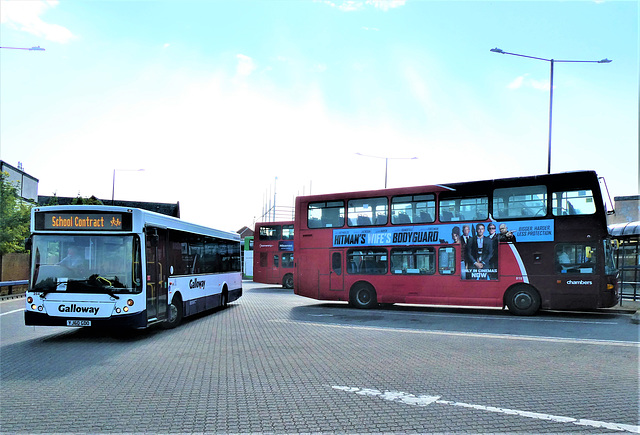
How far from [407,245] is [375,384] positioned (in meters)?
11.5

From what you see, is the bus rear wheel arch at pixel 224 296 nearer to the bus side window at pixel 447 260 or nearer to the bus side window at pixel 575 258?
the bus side window at pixel 447 260

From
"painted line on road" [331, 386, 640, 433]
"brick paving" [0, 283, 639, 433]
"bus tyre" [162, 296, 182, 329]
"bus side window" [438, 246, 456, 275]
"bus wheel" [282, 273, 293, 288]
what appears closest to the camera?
Result: "painted line on road" [331, 386, 640, 433]

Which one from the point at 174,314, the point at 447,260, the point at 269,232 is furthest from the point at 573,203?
the point at 269,232

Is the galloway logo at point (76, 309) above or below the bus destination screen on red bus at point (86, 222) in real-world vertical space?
below

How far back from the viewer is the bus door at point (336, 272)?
65.2ft

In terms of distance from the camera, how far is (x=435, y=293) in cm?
1791

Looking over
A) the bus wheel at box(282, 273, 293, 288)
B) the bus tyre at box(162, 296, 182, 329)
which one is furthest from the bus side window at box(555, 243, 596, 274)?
the bus wheel at box(282, 273, 293, 288)

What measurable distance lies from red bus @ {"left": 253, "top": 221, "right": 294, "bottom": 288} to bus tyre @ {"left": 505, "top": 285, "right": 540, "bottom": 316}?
17.8m

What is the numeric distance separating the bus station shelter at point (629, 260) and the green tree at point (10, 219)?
27071 mm

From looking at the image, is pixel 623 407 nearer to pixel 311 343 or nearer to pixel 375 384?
pixel 375 384

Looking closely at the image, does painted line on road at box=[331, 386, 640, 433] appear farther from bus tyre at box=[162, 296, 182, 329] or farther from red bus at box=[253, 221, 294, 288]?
red bus at box=[253, 221, 294, 288]

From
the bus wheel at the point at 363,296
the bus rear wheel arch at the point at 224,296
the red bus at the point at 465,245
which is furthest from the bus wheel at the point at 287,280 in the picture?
the bus wheel at the point at 363,296

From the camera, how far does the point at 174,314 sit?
13.7 metres

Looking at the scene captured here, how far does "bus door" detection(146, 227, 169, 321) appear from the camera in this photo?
12.0m
